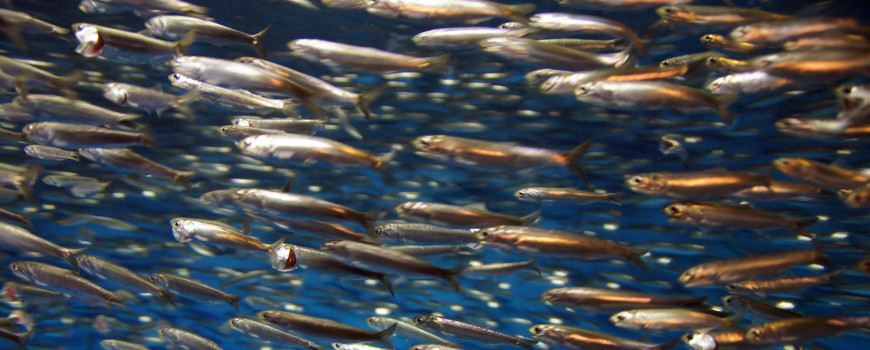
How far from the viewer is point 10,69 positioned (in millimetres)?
4590

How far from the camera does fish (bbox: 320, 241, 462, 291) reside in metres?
4.21

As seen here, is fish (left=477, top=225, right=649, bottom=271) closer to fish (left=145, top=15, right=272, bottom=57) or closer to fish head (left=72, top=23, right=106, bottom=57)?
fish (left=145, top=15, right=272, bottom=57)

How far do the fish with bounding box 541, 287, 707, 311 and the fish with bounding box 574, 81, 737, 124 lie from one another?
2.03m

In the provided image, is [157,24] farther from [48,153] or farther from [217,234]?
[48,153]

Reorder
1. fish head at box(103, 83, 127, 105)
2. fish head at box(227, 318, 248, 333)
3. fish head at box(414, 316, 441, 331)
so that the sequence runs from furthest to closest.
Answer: fish head at box(227, 318, 248, 333), fish head at box(414, 316, 441, 331), fish head at box(103, 83, 127, 105)

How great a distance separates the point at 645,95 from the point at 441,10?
1625mm

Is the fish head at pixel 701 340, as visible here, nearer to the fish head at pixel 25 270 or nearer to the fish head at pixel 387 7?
the fish head at pixel 387 7

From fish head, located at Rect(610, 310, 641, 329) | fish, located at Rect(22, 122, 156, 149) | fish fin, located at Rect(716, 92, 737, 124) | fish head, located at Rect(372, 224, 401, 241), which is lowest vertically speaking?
fish head, located at Rect(610, 310, 641, 329)

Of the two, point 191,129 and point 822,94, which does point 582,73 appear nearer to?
point 822,94

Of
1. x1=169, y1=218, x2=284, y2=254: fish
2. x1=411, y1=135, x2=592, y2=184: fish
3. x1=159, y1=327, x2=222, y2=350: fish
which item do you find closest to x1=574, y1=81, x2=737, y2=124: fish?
x1=411, y1=135, x2=592, y2=184: fish

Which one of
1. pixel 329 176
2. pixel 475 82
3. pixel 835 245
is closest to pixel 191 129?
pixel 329 176

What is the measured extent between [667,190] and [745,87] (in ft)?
3.15

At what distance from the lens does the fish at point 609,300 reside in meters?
4.74

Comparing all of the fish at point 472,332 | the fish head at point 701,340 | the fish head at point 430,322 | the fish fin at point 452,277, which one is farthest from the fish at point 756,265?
the fish head at point 430,322
